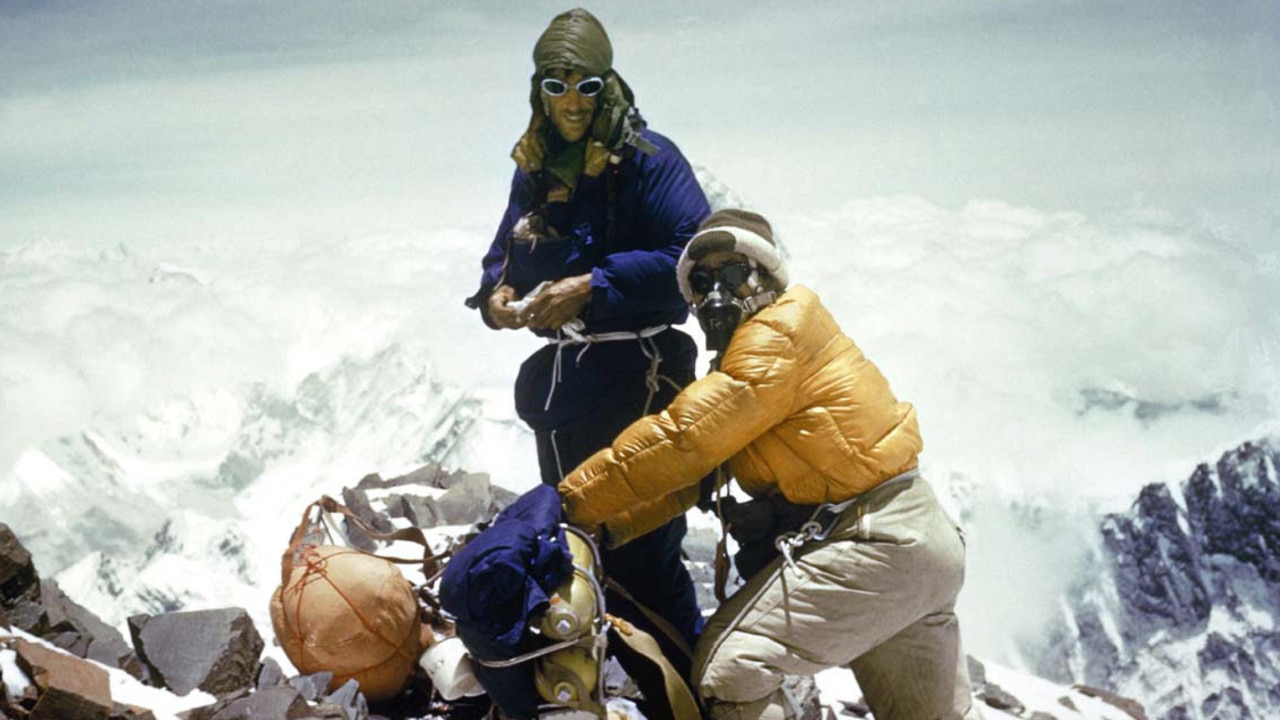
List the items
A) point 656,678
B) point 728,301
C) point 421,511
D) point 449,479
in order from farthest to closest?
point 449,479
point 421,511
point 656,678
point 728,301

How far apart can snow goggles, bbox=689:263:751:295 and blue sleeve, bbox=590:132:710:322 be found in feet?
1.21

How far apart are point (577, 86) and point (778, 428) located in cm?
166

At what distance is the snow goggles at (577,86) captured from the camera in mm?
4523

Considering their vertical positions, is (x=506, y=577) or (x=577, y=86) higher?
(x=577, y=86)

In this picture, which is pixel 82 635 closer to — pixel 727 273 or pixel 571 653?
pixel 571 653

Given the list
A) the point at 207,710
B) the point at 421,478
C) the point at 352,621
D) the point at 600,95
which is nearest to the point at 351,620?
the point at 352,621

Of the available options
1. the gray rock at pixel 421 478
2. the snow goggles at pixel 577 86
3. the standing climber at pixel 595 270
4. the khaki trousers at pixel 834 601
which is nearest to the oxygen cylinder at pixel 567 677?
the khaki trousers at pixel 834 601

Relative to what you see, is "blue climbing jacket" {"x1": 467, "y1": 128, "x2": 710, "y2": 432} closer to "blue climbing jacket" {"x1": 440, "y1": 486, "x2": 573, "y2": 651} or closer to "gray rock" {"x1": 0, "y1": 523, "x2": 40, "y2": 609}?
"blue climbing jacket" {"x1": 440, "y1": 486, "x2": 573, "y2": 651}

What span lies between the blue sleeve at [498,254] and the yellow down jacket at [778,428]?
48.6 inches

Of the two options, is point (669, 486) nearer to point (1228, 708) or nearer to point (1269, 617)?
point (1228, 708)

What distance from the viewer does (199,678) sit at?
554 cm

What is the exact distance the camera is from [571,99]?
455cm

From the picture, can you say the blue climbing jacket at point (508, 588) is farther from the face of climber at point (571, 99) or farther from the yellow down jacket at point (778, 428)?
the face of climber at point (571, 99)

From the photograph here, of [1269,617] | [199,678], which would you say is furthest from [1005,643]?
[199,678]
